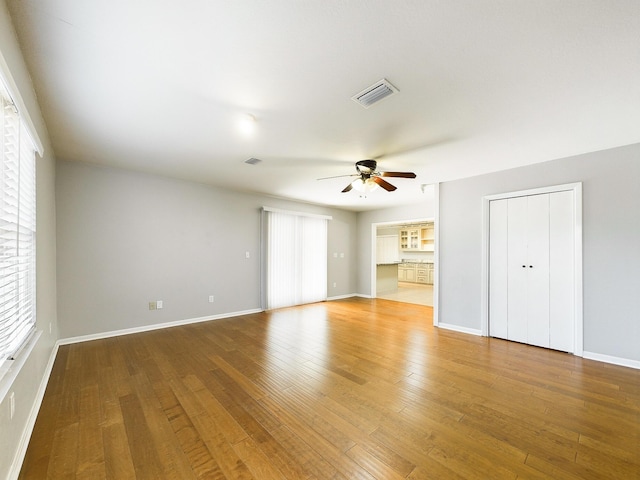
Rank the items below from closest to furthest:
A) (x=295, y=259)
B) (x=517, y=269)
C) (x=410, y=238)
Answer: (x=517, y=269) < (x=295, y=259) < (x=410, y=238)

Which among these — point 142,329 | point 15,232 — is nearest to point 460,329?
point 142,329

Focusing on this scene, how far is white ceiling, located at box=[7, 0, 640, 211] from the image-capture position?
136cm

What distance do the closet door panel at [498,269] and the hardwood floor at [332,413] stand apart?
38cm

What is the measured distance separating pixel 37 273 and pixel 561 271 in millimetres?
5792

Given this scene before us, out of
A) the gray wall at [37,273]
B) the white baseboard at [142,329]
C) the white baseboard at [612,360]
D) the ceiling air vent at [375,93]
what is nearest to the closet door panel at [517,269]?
the white baseboard at [612,360]

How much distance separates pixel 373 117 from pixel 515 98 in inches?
43.6

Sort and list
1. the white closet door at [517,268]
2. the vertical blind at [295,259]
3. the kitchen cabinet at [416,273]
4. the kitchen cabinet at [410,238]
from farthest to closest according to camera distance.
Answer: the kitchen cabinet at [410,238] < the kitchen cabinet at [416,273] < the vertical blind at [295,259] < the white closet door at [517,268]

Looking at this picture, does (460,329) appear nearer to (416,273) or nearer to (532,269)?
(532,269)

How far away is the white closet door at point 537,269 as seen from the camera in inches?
138

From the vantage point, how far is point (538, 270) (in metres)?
3.58

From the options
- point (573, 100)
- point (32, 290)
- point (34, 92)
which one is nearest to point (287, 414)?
point (32, 290)

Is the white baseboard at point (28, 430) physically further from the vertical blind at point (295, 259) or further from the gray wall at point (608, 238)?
the gray wall at point (608, 238)

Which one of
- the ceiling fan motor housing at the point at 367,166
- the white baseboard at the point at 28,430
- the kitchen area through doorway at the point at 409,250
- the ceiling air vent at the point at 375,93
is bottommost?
the white baseboard at the point at 28,430

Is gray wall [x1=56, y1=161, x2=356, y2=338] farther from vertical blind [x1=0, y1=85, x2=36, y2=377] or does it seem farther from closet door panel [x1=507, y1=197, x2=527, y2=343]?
closet door panel [x1=507, y1=197, x2=527, y2=343]
